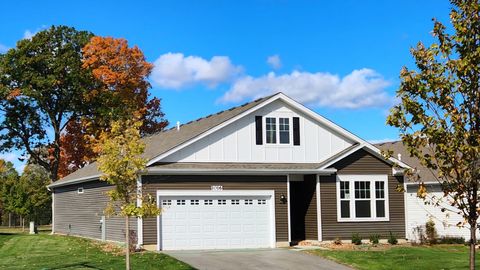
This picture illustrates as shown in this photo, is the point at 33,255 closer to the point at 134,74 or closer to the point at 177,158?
the point at 177,158

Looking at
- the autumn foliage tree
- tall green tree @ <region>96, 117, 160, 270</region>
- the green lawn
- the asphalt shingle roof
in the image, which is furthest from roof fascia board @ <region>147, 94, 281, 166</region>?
the autumn foliage tree

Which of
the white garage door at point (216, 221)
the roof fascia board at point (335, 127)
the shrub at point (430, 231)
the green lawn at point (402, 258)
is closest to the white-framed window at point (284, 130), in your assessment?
the roof fascia board at point (335, 127)

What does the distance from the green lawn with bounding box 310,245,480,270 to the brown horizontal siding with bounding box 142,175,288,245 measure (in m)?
2.88

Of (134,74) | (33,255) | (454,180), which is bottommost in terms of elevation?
(33,255)

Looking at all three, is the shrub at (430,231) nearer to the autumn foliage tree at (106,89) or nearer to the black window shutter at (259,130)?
the black window shutter at (259,130)

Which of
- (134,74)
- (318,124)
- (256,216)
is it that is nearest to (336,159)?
(318,124)

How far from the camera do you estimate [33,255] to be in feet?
69.7

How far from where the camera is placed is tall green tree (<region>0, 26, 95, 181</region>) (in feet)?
141

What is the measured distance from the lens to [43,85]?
42500 millimetres

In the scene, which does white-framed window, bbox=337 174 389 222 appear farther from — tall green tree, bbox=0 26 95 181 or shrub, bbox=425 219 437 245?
tall green tree, bbox=0 26 95 181

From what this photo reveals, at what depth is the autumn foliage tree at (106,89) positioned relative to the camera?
1767 inches

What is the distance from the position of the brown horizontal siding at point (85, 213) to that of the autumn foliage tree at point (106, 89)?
8372 millimetres

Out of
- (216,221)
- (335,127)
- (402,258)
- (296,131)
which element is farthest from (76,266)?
(335,127)

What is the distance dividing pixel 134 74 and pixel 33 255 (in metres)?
27.4
